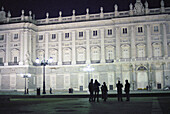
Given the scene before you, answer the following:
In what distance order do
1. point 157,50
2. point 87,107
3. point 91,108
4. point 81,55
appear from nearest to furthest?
point 91,108 < point 87,107 < point 157,50 < point 81,55

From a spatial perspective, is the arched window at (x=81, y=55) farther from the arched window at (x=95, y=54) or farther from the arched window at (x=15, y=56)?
the arched window at (x=15, y=56)

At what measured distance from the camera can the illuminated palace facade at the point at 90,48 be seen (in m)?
47.5

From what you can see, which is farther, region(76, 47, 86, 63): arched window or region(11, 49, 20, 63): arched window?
region(11, 49, 20, 63): arched window

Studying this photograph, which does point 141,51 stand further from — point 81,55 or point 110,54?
point 81,55

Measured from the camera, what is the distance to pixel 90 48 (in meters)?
50.9

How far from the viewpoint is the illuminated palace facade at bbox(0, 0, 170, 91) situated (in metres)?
47.5

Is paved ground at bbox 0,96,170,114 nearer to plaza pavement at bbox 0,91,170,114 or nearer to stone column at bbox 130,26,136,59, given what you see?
plaza pavement at bbox 0,91,170,114

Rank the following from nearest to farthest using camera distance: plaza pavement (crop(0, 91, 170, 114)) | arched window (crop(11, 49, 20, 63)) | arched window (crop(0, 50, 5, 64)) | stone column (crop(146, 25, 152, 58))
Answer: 1. plaza pavement (crop(0, 91, 170, 114))
2. stone column (crop(146, 25, 152, 58))
3. arched window (crop(11, 49, 20, 63))
4. arched window (crop(0, 50, 5, 64))

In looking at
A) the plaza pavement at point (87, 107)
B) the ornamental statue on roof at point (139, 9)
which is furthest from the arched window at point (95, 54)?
the plaza pavement at point (87, 107)

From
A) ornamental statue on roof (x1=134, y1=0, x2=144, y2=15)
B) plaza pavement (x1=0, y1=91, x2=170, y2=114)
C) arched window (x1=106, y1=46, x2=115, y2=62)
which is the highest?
ornamental statue on roof (x1=134, y1=0, x2=144, y2=15)

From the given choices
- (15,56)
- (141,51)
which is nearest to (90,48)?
(141,51)

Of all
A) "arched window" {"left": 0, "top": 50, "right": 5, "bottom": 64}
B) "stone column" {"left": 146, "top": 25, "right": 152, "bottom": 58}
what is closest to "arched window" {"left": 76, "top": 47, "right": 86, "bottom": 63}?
"stone column" {"left": 146, "top": 25, "right": 152, "bottom": 58}

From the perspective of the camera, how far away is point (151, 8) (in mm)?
48750

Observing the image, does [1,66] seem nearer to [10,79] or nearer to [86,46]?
[10,79]
